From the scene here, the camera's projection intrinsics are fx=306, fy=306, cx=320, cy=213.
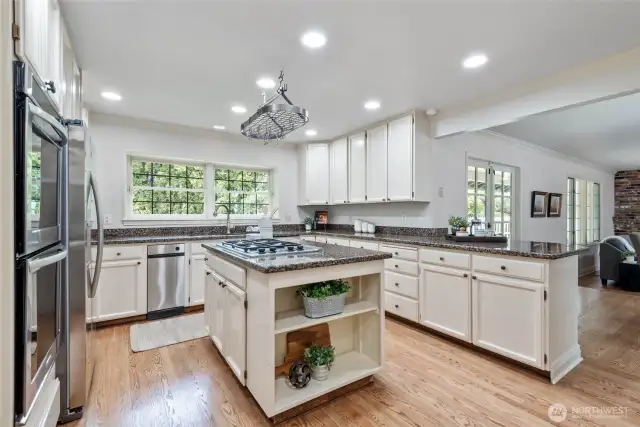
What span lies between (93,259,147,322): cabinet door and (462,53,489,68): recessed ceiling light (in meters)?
3.55

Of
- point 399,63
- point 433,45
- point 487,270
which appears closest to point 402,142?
point 399,63

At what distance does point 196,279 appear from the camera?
356 cm

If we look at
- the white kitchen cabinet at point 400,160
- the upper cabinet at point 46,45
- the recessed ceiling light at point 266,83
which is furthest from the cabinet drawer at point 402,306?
the upper cabinet at point 46,45

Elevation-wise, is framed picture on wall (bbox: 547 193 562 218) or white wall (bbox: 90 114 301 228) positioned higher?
white wall (bbox: 90 114 301 228)

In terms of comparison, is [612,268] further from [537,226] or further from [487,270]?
[487,270]

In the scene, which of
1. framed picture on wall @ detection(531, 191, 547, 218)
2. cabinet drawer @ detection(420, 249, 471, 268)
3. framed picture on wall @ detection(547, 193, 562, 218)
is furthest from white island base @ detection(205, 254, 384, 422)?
framed picture on wall @ detection(547, 193, 562, 218)

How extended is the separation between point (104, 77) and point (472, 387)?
370cm

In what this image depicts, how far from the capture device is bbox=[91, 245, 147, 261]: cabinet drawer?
3078mm

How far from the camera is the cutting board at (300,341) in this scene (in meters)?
1.93

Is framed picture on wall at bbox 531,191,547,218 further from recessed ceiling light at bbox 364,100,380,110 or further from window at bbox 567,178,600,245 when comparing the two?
recessed ceiling light at bbox 364,100,380,110

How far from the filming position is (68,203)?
5.33ft

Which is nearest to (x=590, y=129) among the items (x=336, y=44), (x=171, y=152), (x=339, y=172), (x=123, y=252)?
(x=339, y=172)

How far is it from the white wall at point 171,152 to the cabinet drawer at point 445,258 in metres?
2.59

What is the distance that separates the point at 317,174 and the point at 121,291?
2.96m
